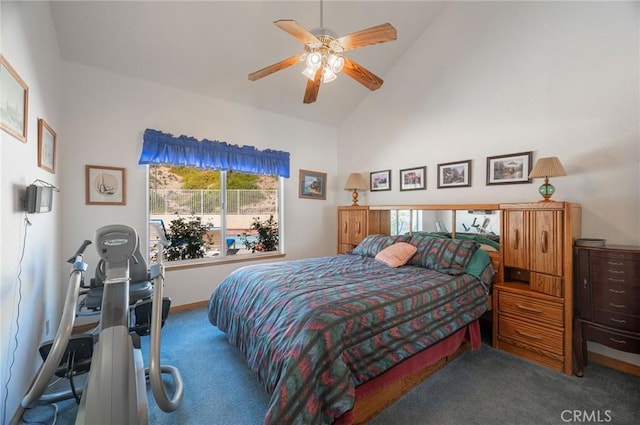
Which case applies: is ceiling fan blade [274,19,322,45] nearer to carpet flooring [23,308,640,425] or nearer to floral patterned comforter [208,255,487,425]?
floral patterned comforter [208,255,487,425]

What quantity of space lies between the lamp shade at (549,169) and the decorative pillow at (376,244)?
136 cm

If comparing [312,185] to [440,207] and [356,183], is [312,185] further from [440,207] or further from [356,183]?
[440,207]

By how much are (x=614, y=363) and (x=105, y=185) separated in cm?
507

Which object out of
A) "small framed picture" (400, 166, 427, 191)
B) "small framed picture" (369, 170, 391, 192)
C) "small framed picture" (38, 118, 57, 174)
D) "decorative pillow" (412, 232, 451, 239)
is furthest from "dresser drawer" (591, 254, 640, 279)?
"small framed picture" (38, 118, 57, 174)

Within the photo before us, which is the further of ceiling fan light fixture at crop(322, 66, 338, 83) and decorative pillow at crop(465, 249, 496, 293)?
decorative pillow at crop(465, 249, 496, 293)

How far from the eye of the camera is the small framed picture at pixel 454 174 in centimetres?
315

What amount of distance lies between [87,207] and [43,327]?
3.99ft

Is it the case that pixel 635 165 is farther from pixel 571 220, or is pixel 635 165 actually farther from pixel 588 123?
pixel 571 220

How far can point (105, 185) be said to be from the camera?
2891mm

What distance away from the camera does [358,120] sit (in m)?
4.51

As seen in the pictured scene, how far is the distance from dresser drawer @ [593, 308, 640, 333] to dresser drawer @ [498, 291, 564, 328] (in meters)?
0.22

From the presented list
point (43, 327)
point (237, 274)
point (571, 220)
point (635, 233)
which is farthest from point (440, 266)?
point (43, 327)

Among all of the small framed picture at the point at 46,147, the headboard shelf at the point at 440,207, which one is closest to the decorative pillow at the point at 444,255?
the headboard shelf at the point at 440,207

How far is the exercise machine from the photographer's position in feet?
4.08
